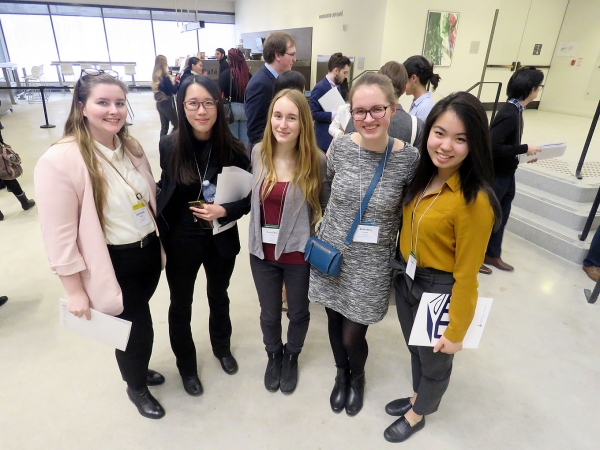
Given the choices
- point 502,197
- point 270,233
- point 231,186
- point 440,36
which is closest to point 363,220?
point 270,233

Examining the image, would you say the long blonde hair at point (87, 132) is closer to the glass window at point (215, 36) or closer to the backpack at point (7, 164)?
the backpack at point (7, 164)

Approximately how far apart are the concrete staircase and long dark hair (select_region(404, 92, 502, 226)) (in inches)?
114

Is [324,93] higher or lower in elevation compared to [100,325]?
higher

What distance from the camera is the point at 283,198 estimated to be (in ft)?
5.15

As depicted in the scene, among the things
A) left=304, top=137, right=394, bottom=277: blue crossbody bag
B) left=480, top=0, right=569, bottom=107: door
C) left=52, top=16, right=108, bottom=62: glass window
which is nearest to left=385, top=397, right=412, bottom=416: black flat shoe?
left=304, top=137, right=394, bottom=277: blue crossbody bag

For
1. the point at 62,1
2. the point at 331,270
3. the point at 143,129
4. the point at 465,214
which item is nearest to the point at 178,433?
the point at 331,270

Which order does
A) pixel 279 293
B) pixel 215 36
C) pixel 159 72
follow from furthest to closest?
pixel 215 36, pixel 159 72, pixel 279 293

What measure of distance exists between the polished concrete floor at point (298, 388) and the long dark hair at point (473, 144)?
1.26 meters

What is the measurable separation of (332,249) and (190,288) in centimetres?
73

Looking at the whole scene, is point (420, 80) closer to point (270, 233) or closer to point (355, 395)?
point (270, 233)

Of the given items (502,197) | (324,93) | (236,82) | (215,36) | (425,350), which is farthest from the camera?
(215,36)

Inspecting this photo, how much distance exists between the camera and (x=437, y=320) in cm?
136

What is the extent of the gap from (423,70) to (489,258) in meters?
1.80

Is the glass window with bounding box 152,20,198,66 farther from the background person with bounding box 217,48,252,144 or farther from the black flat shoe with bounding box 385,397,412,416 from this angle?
the black flat shoe with bounding box 385,397,412,416
